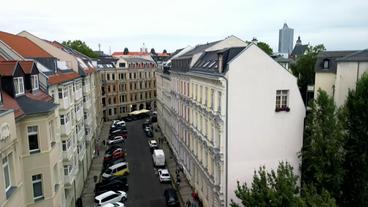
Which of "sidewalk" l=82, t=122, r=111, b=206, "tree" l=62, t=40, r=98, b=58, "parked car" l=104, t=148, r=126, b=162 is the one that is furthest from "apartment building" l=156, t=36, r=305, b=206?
"tree" l=62, t=40, r=98, b=58

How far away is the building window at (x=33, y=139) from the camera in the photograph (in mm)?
18438

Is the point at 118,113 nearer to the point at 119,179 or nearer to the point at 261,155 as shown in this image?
the point at 119,179

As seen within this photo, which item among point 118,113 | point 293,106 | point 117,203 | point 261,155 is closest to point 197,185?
point 117,203

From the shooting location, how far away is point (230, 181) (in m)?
25.2

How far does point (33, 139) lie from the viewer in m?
18.8

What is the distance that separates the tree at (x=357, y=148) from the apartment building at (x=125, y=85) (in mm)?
63651

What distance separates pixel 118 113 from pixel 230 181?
6159 cm

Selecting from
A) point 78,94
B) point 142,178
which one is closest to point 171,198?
point 142,178

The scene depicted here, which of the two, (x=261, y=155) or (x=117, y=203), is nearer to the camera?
(x=261, y=155)

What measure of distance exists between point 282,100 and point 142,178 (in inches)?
919

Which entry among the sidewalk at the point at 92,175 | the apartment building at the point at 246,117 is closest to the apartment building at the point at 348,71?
the apartment building at the point at 246,117

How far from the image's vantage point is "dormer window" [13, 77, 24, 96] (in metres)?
18.9

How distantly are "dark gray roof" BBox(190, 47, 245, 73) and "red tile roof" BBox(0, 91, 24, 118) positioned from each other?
1475 cm

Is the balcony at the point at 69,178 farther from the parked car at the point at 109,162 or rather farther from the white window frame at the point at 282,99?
the white window frame at the point at 282,99
